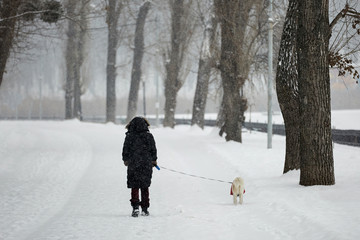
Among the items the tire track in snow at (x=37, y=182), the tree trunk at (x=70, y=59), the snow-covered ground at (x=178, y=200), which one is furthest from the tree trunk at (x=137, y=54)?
the snow-covered ground at (x=178, y=200)

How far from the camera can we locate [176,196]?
35.9 feet

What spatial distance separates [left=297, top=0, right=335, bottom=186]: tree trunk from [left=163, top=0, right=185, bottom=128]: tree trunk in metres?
22.1

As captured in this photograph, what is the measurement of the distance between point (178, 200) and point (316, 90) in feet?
12.1

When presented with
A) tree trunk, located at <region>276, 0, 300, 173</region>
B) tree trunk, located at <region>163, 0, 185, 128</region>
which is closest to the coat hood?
tree trunk, located at <region>276, 0, 300, 173</region>

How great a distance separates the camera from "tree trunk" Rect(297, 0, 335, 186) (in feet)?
34.4

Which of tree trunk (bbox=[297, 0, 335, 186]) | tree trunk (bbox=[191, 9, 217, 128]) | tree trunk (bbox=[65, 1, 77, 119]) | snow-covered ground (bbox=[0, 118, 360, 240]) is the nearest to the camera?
snow-covered ground (bbox=[0, 118, 360, 240])

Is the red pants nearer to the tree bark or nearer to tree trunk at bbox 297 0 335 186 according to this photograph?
tree trunk at bbox 297 0 335 186

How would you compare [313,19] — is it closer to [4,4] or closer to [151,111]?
[4,4]

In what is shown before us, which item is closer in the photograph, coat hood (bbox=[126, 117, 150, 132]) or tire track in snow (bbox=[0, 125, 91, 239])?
tire track in snow (bbox=[0, 125, 91, 239])

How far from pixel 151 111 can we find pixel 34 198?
253 ft

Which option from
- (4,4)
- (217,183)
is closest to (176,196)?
(217,183)

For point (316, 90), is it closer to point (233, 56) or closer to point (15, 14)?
point (15, 14)

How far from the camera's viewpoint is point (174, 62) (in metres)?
33.1

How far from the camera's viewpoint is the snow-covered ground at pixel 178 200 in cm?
747
